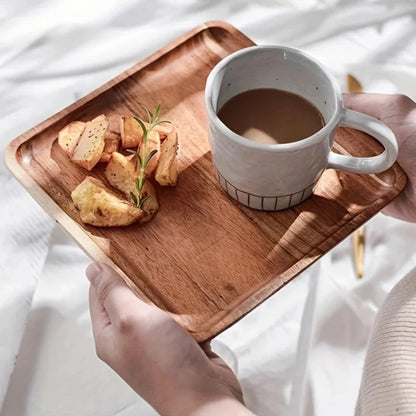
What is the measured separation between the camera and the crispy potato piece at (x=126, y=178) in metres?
0.90

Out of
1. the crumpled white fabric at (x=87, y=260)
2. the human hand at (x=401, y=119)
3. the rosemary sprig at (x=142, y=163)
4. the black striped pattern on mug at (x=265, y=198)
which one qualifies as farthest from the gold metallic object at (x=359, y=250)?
the rosemary sprig at (x=142, y=163)

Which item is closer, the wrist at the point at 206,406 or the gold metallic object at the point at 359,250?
the wrist at the point at 206,406

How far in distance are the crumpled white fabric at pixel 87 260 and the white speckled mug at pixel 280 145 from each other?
32cm

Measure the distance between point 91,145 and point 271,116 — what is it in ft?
0.71

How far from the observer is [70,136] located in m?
0.95

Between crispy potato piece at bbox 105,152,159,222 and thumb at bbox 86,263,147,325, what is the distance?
0.29 ft

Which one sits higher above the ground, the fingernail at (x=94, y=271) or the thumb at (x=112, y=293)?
the fingernail at (x=94, y=271)

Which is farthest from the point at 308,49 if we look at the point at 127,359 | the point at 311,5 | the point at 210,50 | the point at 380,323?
the point at 127,359

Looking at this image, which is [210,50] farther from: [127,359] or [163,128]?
[127,359]

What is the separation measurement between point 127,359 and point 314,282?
17.5 inches

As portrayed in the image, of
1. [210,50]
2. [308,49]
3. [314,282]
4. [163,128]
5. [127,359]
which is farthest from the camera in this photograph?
[308,49]

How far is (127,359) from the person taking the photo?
0.83m

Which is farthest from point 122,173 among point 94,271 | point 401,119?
point 401,119

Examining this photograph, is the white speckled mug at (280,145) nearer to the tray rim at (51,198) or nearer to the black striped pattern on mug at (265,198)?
the black striped pattern on mug at (265,198)
